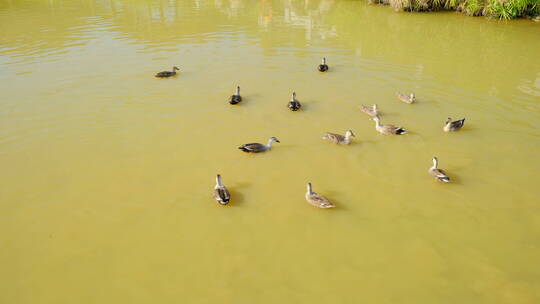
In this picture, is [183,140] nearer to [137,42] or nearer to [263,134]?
[263,134]

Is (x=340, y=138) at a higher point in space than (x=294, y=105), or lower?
lower

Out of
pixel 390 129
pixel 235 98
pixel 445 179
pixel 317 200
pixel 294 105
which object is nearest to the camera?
pixel 317 200

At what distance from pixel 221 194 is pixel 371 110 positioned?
593 cm

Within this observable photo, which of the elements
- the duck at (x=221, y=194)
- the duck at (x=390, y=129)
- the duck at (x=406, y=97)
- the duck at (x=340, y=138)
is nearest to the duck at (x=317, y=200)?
A: the duck at (x=221, y=194)

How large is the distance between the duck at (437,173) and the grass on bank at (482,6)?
60.6 feet

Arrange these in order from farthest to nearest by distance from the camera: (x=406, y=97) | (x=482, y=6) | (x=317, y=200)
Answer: (x=482, y=6)
(x=406, y=97)
(x=317, y=200)

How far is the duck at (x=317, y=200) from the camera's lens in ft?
23.6

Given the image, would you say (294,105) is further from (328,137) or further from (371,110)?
(371,110)

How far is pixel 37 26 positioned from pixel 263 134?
784 inches

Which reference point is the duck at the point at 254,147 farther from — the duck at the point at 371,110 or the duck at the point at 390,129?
the duck at the point at 371,110

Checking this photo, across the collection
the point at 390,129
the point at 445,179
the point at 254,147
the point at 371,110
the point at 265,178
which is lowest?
the point at 265,178

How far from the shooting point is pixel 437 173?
8.08 m

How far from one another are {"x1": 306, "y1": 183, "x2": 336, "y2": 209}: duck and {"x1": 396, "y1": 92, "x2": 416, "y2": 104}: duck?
20.1 feet

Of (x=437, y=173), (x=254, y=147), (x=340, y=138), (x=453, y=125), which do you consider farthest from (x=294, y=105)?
(x=437, y=173)
